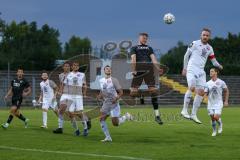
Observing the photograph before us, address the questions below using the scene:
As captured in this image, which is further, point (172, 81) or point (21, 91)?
point (172, 81)

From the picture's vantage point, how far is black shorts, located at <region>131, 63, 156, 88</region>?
20.2 m

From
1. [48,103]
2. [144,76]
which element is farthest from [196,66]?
[48,103]

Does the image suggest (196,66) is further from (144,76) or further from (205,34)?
(144,76)

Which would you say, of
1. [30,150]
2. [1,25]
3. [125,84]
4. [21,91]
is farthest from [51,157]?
[1,25]

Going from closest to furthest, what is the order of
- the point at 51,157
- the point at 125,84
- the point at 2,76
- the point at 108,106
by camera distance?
the point at 51,157 → the point at 108,106 → the point at 125,84 → the point at 2,76

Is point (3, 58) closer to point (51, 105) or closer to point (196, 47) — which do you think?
point (51, 105)

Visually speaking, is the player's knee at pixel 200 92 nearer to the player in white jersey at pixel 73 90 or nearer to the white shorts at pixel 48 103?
the player in white jersey at pixel 73 90

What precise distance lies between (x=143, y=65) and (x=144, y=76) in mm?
459

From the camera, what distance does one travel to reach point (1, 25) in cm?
9131

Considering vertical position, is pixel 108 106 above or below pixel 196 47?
below

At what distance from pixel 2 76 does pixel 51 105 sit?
28.4m

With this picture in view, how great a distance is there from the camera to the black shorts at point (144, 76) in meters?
20.2

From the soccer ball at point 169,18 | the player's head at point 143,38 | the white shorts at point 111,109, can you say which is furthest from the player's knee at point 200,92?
the soccer ball at point 169,18

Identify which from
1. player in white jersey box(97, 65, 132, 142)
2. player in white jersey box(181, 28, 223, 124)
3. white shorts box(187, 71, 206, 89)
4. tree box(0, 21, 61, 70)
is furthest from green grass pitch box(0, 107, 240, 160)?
tree box(0, 21, 61, 70)
